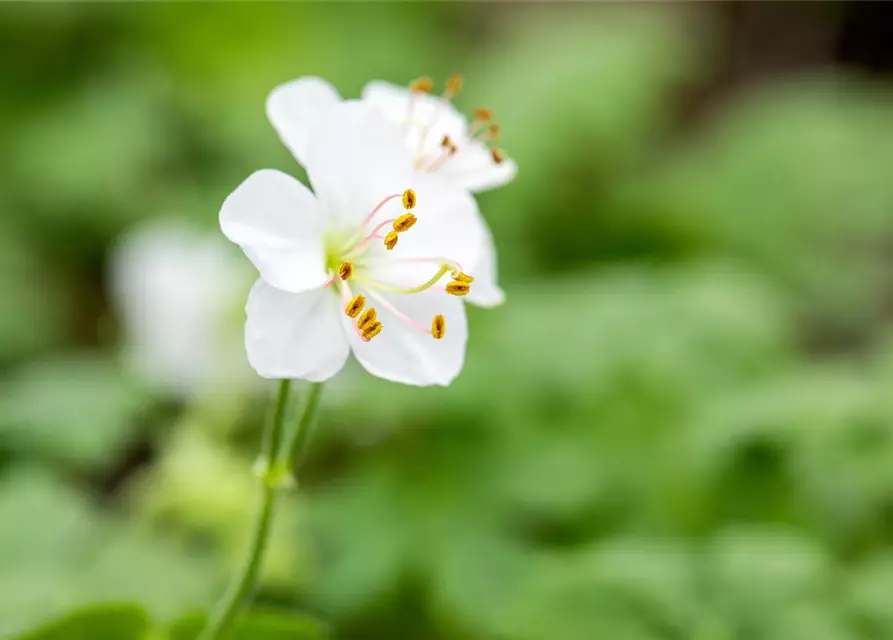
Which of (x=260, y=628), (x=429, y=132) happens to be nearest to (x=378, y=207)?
(x=429, y=132)

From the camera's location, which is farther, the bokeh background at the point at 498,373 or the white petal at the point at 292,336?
the bokeh background at the point at 498,373

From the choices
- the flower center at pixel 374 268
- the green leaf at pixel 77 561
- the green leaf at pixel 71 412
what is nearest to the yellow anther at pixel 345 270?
the flower center at pixel 374 268

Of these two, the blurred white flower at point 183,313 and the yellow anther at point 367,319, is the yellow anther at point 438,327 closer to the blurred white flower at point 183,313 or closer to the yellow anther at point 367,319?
the yellow anther at point 367,319

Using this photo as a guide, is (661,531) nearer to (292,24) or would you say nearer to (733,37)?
(292,24)

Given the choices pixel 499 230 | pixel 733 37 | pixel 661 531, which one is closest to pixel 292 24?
pixel 499 230

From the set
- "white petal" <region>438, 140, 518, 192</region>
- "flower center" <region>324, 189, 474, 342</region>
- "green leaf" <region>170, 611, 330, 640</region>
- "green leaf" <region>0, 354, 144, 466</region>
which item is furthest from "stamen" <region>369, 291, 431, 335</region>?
"green leaf" <region>0, 354, 144, 466</region>

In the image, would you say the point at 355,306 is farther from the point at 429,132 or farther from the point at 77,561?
the point at 77,561

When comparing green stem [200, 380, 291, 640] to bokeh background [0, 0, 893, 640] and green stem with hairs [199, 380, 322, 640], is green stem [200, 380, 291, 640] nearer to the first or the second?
green stem with hairs [199, 380, 322, 640]
